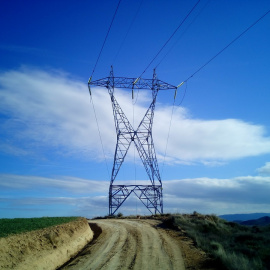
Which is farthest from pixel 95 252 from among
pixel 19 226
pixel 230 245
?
pixel 230 245

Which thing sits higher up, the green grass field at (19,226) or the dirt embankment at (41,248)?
the green grass field at (19,226)

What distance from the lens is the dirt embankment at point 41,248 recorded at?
11.7 metres

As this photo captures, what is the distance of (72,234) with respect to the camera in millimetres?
18219

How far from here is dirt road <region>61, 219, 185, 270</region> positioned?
1310cm

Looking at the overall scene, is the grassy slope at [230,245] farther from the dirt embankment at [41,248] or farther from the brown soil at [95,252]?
the dirt embankment at [41,248]

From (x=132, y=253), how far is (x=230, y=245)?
26.9 feet

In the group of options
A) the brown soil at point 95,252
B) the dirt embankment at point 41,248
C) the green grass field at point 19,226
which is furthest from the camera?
the green grass field at point 19,226

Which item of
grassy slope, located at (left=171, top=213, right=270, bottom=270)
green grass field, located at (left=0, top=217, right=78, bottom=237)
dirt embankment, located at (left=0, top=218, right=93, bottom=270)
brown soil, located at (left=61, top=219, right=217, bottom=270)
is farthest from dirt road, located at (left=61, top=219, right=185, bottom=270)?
green grass field, located at (left=0, top=217, right=78, bottom=237)

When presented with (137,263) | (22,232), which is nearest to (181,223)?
(137,263)

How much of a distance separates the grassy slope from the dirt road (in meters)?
1.84

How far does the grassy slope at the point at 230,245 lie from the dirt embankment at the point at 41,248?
7.55 metres

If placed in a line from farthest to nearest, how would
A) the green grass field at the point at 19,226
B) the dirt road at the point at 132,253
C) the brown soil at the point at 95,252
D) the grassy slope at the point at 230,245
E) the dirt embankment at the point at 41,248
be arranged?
the green grass field at the point at 19,226, the grassy slope at the point at 230,245, the dirt road at the point at 132,253, the brown soil at the point at 95,252, the dirt embankment at the point at 41,248

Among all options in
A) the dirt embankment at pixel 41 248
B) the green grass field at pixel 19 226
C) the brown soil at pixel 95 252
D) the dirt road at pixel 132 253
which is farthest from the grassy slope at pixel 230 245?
the green grass field at pixel 19 226

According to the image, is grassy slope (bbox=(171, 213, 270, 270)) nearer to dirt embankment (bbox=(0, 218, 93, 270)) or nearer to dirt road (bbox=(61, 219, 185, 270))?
dirt road (bbox=(61, 219, 185, 270))
